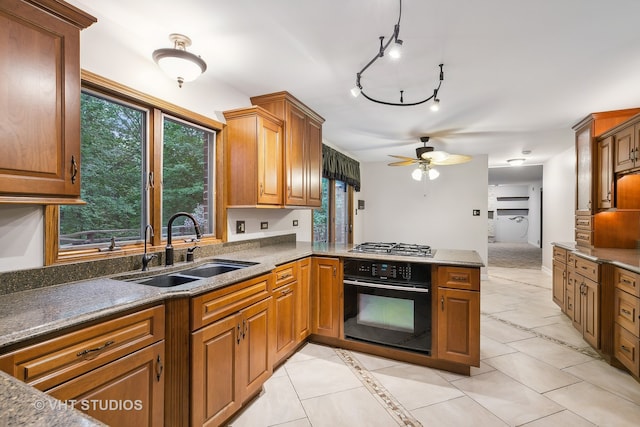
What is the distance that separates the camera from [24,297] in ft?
4.27

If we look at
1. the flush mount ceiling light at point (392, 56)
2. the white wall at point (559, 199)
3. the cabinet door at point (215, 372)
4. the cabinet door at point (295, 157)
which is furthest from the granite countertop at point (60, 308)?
the white wall at point (559, 199)

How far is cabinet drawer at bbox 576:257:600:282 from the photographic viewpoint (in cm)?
257

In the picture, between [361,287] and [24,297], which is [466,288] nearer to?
[361,287]

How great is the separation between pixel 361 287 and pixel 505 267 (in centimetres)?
570

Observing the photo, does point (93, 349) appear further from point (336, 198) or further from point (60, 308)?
point (336, 198)

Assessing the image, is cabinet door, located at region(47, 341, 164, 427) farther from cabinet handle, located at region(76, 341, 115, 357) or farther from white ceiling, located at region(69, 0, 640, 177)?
white ceiling, located at region(69, 0, 640, 177)

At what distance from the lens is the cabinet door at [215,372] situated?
1482 millimetres

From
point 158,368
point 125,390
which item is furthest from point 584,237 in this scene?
point 125,390

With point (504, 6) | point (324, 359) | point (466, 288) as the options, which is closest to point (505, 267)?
point (466, 288)

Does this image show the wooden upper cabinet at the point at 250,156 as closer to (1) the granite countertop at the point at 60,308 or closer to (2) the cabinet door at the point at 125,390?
(1) the granite countertop at the point at 60,308

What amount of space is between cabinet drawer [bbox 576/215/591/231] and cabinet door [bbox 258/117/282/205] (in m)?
3.52

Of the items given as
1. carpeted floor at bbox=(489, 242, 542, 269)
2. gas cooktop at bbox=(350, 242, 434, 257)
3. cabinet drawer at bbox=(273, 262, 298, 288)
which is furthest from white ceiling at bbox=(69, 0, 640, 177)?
carpeted floor at bbox=(489, 242, 542, 269)

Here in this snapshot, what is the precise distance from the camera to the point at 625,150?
283 centimetres

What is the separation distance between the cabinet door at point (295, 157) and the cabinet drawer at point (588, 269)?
2734 millimetres
